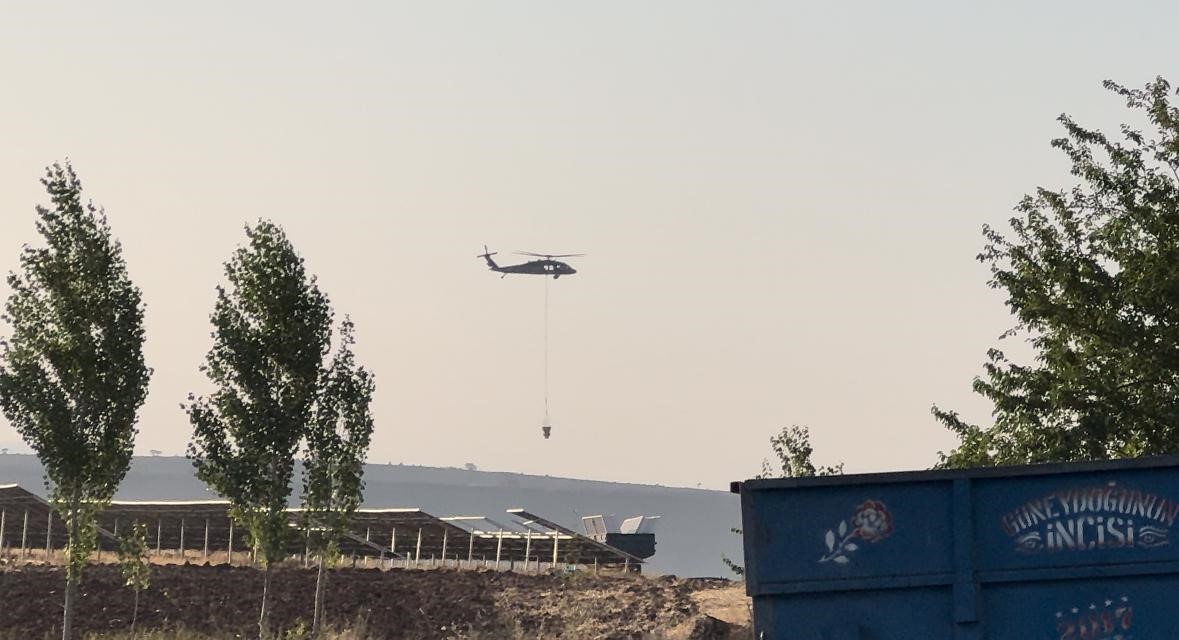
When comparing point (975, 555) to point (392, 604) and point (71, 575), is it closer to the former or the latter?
point (71, 575)

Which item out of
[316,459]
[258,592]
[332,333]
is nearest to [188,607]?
[258,592]

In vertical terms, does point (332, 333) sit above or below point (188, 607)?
above

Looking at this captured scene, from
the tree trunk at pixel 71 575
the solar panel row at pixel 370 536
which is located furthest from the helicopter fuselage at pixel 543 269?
the tree trunk at pixel 71 575

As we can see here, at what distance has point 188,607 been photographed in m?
33.9

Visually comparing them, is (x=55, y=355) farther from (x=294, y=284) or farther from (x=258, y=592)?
(x=258, y=592)

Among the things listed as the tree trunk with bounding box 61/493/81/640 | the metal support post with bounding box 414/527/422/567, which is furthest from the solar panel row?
the tree trunk with bounding box 61/493/81/640

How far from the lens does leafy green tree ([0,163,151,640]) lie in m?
28.4

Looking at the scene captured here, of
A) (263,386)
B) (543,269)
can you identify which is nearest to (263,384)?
(263,386)

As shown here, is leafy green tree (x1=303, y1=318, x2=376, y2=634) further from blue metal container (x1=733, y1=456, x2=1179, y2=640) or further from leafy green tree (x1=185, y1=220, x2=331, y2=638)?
blue metal container (x1=733, y1=456, x2=1179, y2=640)

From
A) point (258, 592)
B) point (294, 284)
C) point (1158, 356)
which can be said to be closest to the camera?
point (1158, 356)

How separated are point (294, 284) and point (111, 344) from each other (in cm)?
501

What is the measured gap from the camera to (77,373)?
28.5 meters

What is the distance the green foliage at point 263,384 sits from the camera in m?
31.8

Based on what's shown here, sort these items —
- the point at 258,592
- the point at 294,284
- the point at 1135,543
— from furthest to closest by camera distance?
the point at 258,592
the point at 294,284
the point at 1135,543
